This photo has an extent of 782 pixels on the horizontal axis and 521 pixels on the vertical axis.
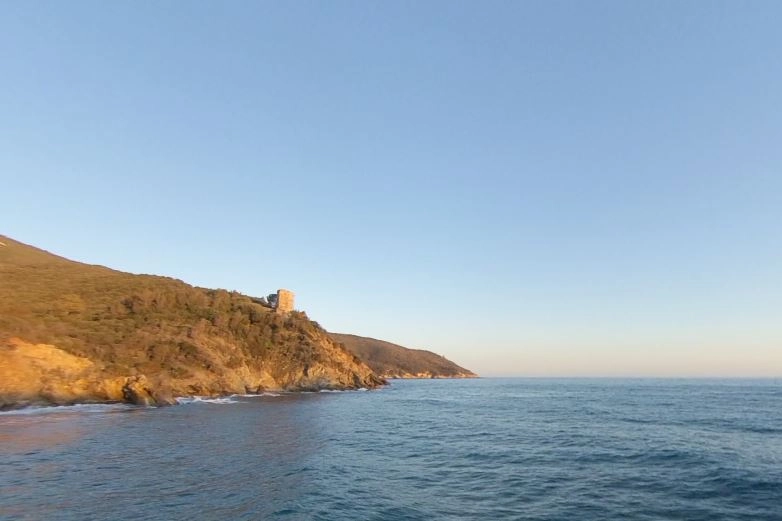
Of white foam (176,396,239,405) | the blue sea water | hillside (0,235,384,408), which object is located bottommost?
white foam (176,396,239,405)

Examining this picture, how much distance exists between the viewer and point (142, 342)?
83938mm

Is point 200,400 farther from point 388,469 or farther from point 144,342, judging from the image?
point 388,469

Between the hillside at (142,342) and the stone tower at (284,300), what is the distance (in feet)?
17.6

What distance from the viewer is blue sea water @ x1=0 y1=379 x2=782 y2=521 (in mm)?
19516

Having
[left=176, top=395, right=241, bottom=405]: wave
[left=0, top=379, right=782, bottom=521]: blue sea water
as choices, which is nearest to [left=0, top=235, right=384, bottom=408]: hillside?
[left=176, top=395, right=241, bottom=405]: wave

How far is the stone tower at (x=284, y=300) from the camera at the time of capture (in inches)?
5325

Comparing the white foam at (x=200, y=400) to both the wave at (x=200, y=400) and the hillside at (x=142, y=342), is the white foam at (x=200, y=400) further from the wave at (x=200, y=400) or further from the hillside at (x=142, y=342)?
the hillside at (x=142, y=342)

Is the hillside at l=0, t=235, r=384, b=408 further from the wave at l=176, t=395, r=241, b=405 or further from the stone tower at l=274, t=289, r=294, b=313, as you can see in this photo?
the stone tower at l=274, t=289, r=294, b=313

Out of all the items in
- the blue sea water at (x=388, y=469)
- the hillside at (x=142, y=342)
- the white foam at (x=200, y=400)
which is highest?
the hillside at (x=142, y=342)

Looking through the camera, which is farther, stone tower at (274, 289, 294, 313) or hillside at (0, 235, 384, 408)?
stone tower at (274, 289, 294, 313)

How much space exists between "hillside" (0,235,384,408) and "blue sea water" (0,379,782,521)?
63.0 ft

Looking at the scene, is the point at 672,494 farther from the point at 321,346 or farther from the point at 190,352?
the point at 321,346

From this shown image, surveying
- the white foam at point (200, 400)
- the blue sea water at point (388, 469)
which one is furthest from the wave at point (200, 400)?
the blue sea water at point (388, 469)

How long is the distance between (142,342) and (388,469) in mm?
74248
